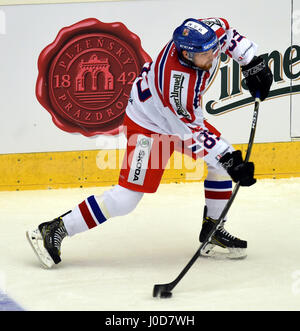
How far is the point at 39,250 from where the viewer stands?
323cm

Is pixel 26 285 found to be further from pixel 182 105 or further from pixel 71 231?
pixel 182 105

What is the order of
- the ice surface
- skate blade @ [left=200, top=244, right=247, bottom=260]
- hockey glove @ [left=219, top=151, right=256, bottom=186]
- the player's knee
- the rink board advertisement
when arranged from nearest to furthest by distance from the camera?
the ice surface → hockey glove @ [left=219, top=151, right=256, bottom=186] → the player's knee → skate blade @ [left=200, top=244, right=247, bottom=260] → the rink board advertisement

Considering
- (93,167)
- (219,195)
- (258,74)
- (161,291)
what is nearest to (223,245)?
(219,195)

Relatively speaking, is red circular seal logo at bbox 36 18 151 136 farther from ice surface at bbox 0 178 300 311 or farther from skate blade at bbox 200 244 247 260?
skate blade at bbox 200 244 247 260

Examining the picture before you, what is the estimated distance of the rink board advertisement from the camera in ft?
16.0

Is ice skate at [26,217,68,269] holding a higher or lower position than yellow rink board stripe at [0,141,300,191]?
lower

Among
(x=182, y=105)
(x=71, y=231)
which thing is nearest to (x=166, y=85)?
(x=182, y=105)

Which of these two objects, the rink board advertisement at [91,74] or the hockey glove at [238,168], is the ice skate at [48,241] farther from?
the rink board advertisement at [91,74]

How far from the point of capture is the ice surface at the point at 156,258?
8.96 ft

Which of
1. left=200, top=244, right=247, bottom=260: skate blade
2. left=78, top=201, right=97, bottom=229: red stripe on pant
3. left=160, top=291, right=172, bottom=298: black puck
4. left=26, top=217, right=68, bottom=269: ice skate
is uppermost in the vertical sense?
left=78, top=201, right=97, bottom=229: red stripe on pant

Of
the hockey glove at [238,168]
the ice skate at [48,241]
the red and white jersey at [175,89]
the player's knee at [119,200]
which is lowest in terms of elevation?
the ice skate at [48,241]

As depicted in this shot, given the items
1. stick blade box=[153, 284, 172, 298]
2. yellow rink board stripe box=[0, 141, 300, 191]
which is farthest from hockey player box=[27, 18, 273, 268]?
yellow rink board stripe box=[0, 141, 300, 191]

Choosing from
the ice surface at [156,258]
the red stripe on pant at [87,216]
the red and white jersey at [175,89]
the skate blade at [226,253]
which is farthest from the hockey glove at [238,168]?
the red stripe on pant at [87,216]

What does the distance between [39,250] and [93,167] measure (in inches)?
71.9
